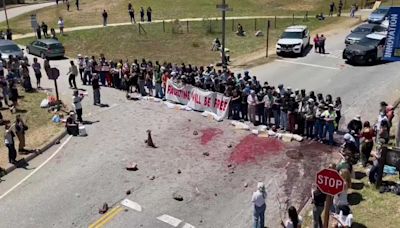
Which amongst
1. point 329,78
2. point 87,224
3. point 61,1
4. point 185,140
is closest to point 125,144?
point 185,140

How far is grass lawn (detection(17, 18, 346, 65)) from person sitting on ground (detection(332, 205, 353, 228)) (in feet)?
69.1

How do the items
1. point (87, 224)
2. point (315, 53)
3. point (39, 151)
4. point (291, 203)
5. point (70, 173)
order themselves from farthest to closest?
point (315, 53) < point (39, 151) < point (70, 173) < point (291, 203) < point (87, 224)

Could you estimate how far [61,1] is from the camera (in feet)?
213

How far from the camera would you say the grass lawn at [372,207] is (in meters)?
12.7

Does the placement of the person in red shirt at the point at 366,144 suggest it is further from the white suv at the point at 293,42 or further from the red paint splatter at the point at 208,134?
the white suv at the point at 293,42

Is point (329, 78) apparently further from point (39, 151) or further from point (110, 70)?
point (39, 151)

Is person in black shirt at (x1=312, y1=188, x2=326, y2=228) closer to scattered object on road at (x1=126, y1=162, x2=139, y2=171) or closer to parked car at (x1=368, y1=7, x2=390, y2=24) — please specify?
scattered object on road at (x1=126, y1=162, x2=139, y2=171)

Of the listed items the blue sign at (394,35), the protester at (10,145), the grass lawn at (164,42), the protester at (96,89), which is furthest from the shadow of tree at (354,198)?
the grass lawn at (164,42)

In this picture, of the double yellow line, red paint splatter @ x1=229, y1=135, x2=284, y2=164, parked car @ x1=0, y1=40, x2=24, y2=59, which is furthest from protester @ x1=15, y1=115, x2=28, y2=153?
parked car @ x1=0, y1=40, x2=24, y2=59

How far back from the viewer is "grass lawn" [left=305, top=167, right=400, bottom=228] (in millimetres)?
12727

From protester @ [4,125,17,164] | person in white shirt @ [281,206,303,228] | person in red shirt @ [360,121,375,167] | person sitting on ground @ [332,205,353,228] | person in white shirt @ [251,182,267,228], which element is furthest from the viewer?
protester @ [4,125,17,164]

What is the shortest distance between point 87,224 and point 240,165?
565 cm

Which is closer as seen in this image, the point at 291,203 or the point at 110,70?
the point at 291,203

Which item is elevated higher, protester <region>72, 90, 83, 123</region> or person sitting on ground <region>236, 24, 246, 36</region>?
A: person sitting on ground <region>236, 24, 246, 36</region>
